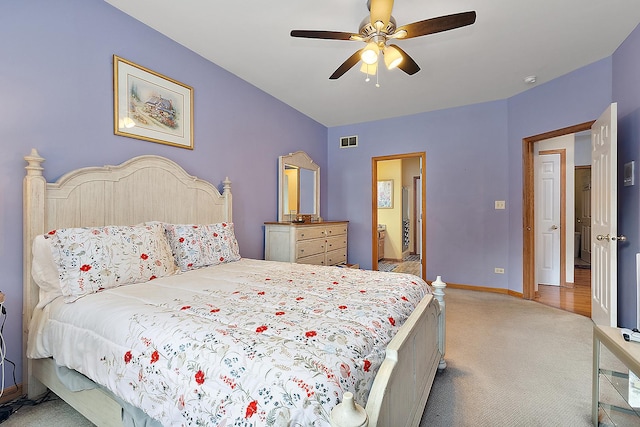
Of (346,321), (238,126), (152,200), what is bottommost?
(346,321)

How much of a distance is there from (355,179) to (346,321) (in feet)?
13.3

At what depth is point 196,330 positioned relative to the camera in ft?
3.62

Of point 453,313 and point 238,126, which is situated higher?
point 238,126

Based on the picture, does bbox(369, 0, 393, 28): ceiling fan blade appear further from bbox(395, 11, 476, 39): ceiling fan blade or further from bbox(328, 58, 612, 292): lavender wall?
bbox(328, 58, 612, 292): lavender wall

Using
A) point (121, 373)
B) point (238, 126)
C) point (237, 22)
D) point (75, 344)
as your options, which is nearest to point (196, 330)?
point (121, 373)

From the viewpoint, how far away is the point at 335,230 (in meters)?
4.27

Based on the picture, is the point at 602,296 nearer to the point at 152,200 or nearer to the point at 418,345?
the point at 418,345

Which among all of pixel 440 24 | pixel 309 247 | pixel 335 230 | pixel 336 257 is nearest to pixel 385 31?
pixel 440 24

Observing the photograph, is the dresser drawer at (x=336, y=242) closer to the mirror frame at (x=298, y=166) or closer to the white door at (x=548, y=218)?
the mirror frame at (x=298, y=166)

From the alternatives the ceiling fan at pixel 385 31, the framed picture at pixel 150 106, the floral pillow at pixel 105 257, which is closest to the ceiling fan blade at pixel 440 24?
the ceiling fan at pixel 385 31

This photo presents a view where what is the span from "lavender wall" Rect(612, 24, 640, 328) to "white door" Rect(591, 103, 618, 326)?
0.12m

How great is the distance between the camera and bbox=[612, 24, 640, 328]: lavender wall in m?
2.43

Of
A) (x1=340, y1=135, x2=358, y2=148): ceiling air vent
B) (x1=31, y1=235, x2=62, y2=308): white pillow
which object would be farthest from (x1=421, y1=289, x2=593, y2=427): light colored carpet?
(x1=340, y1=135, x2=358, y2=148): ceiling air vent

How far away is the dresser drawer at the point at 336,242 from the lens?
4109 millimetres
